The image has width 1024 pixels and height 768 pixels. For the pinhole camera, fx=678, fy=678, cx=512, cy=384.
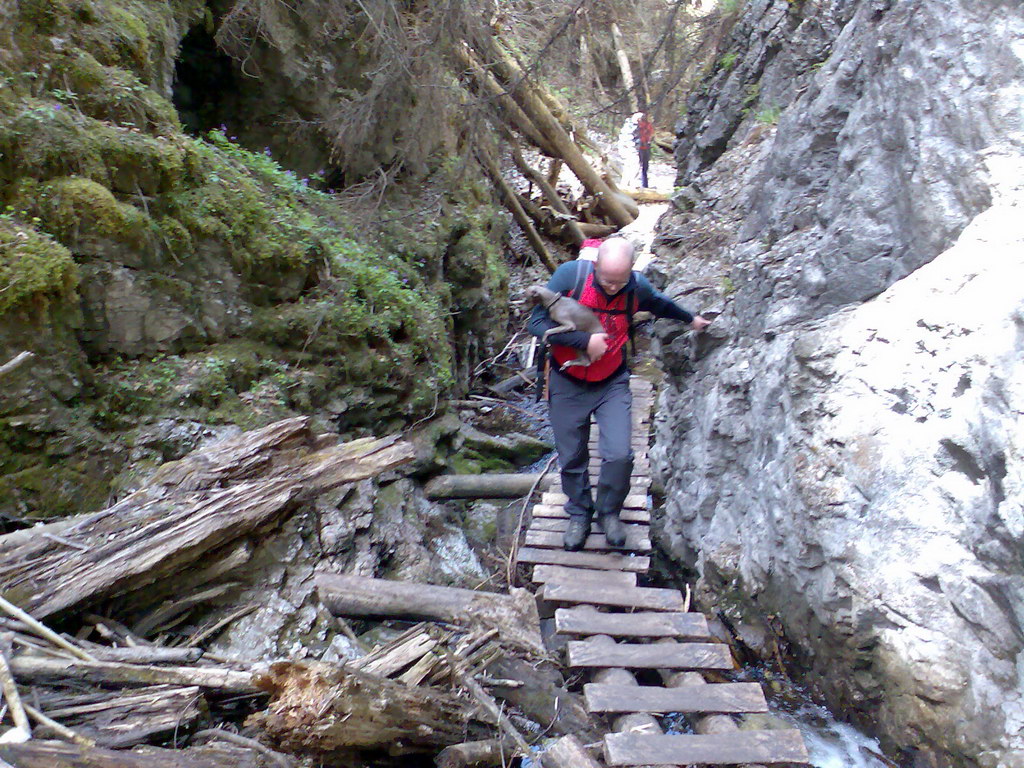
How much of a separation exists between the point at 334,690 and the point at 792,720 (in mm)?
2814

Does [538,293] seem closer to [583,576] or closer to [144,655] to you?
[583,576]

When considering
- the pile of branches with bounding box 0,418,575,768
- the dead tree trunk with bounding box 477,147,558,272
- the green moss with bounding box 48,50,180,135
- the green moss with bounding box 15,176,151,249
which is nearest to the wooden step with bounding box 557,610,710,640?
the pile of branches with bounding box 0,418,575,768

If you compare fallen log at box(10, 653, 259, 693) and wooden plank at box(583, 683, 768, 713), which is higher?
fallen log at box(10, 653, 259, 693)

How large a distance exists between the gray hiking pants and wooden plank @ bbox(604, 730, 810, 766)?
180 centimetres

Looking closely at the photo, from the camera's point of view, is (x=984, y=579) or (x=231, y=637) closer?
(x=984, y=579)

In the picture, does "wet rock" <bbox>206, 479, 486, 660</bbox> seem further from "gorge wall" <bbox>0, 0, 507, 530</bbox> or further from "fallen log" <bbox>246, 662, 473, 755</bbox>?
"fallen log" <bbox>246, 662, 473, 755</bbox>

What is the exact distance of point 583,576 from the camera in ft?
14.9

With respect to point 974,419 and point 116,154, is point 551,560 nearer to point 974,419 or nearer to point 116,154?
point 974,419

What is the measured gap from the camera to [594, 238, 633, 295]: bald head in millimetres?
4223

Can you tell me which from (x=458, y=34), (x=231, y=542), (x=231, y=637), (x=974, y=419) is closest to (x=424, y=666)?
(x=231, y=637)

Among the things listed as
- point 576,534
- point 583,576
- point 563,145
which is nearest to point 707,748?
point 583,576

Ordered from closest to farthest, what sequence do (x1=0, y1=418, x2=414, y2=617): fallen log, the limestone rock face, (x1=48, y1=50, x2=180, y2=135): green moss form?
the limestone rock face
(x1=0, y1=418, x2=414, y2=617): fallen log
(x1=48, y1=50, x2=180, y2=135): green moss

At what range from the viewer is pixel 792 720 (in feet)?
13.1

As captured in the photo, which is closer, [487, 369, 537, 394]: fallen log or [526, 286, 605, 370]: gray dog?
[526, 286, 605, 370]: gray dog
